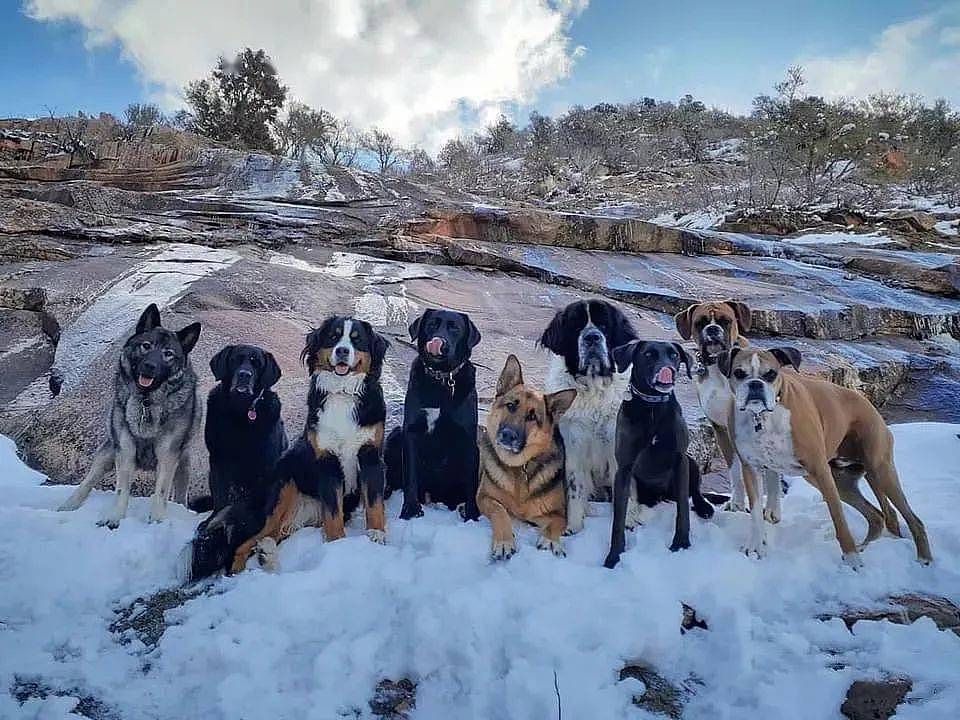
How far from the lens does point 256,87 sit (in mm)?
20922

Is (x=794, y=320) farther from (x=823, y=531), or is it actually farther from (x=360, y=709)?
(x=360, y=709)

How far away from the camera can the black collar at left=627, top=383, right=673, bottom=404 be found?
3.45 meters

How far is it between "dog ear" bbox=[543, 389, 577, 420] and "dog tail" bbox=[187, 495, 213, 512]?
2.48 m

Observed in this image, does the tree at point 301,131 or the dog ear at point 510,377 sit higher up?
the tree at point 301,131

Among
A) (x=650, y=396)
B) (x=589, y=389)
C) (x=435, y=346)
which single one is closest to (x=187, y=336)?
(x=435, y=346)

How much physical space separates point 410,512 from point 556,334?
1586 millimetres

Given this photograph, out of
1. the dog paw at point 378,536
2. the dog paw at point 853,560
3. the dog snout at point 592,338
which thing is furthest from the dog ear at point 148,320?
the dog paw at point 853,560

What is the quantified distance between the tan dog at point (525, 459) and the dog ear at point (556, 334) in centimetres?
38

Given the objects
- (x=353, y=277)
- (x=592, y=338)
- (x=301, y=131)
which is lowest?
(x=592, y=338)

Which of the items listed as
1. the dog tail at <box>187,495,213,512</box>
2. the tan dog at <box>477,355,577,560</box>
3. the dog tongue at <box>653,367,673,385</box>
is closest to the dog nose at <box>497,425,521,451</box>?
the tan dog at <box>477,355,577,560</box>

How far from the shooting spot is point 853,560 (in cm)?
325

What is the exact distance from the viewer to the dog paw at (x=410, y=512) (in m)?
3.77

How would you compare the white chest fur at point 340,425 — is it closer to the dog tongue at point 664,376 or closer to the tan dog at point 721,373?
the dog tongue at point 664,376

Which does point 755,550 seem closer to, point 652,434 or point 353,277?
point 652,434
